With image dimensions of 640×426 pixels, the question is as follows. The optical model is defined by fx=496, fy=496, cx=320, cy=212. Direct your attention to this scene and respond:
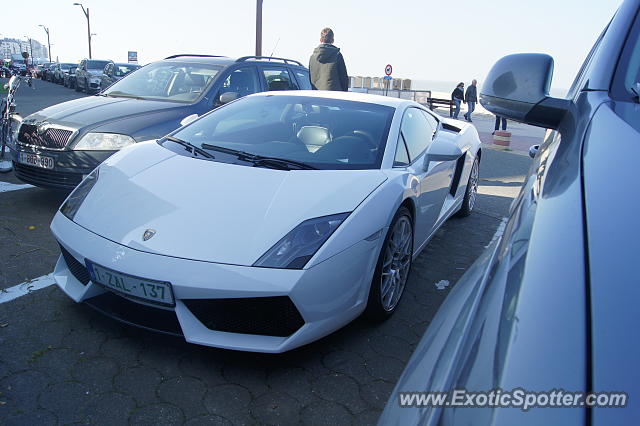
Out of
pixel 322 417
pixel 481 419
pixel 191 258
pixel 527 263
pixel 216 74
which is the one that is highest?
pixel 216 74

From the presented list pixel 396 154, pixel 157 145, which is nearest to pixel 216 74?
pixel 157 145

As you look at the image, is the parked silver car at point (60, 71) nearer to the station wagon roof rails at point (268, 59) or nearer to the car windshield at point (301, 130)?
the station wagon roof rails at point (268, 59)

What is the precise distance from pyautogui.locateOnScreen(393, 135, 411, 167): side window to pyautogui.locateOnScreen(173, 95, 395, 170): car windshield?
4.2 inches

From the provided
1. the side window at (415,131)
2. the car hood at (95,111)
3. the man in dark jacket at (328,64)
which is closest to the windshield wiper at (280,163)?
the side window at (415,131)

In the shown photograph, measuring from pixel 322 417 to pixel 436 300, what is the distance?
143 cm

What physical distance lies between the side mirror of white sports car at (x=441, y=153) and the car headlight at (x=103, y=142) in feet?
8.54

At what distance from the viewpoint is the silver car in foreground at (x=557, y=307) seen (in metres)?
0.66

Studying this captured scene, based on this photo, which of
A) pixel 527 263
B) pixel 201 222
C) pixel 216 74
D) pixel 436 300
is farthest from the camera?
pixel 216 74

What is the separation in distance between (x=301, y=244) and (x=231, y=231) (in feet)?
1.05

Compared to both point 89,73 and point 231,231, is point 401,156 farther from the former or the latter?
point 89,73

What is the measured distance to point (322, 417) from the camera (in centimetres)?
203

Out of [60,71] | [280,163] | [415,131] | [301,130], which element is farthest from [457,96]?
[60,71]

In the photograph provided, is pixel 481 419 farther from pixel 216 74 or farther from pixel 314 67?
pixel 314 67

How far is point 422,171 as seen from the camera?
3.22 meters
